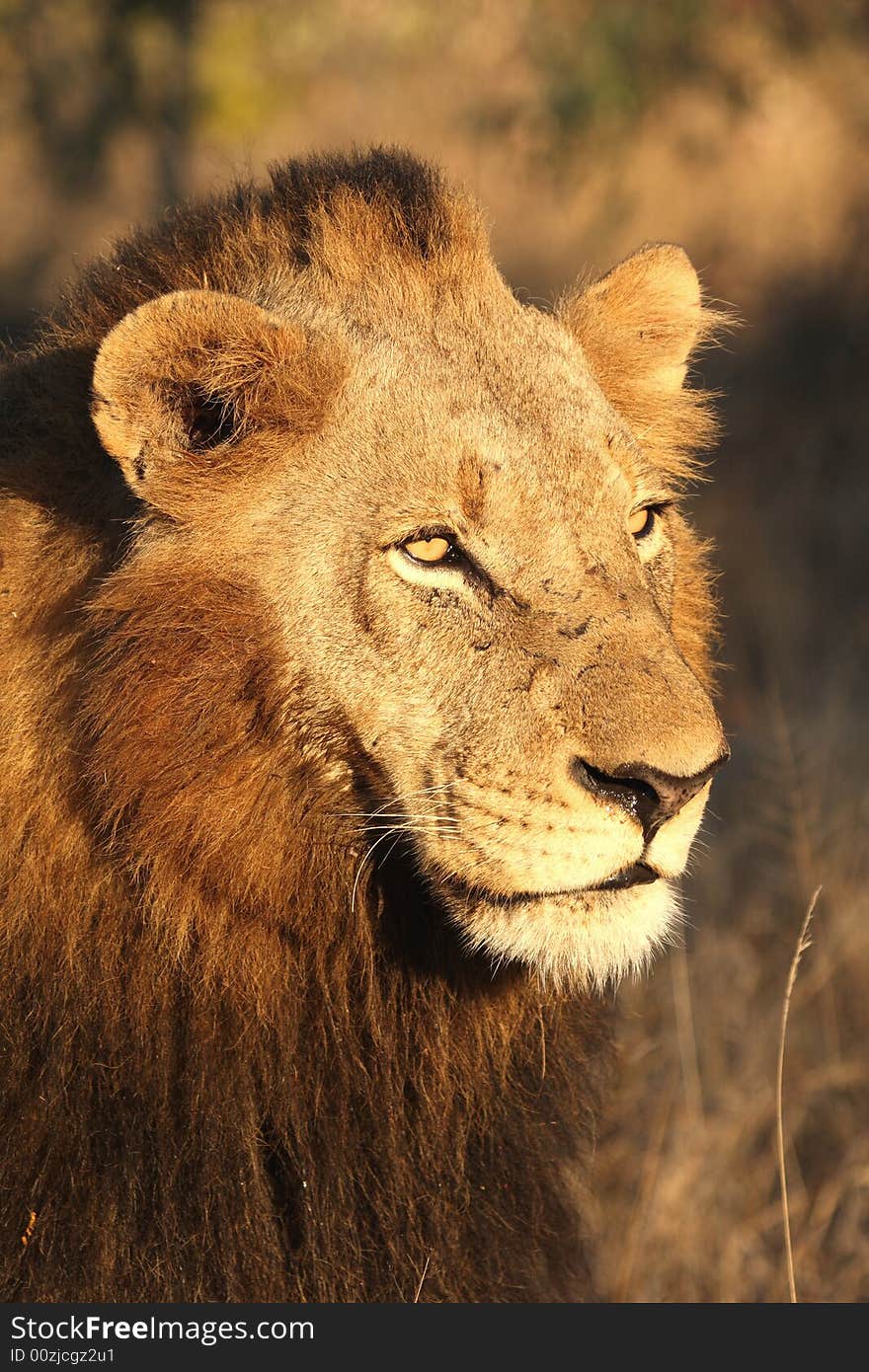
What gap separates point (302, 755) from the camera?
9.99 ft

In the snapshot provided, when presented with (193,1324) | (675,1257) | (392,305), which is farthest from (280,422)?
(675,1257)

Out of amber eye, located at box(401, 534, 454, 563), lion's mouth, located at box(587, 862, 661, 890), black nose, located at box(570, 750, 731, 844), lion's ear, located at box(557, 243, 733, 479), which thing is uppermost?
lion's ear, located at box(557, 243, 733, 479)

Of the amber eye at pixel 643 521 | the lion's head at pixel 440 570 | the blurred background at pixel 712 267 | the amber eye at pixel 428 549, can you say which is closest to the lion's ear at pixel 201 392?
the lion's head at pixel 440 570

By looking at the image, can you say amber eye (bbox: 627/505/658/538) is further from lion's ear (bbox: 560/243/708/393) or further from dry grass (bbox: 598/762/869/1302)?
dry grass (bbox: 598/762/869/1302)

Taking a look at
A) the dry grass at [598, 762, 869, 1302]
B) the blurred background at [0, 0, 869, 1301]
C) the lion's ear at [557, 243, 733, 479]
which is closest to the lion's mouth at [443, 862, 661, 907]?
the lion's ear at [557, 243, 733, 479]

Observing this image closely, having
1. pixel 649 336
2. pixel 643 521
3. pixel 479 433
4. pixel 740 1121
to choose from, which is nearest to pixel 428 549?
pixel 479 433

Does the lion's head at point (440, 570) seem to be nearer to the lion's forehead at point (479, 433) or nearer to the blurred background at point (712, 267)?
the lion's forehead at point (479, 433)

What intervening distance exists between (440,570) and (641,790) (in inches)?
22.4

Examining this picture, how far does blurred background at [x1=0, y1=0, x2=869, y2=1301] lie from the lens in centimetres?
554

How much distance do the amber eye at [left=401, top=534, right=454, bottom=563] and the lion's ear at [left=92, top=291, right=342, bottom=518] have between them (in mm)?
315

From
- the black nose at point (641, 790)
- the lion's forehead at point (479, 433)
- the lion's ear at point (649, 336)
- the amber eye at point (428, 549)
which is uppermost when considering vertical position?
the lion's ear at point (649, 336)

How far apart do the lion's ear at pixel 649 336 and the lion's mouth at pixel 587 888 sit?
129 centimetres

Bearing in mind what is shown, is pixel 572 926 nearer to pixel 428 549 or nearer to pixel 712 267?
pixel 428 549

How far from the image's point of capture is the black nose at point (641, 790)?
9.20ft
